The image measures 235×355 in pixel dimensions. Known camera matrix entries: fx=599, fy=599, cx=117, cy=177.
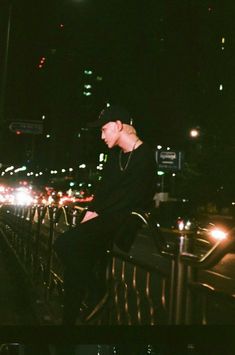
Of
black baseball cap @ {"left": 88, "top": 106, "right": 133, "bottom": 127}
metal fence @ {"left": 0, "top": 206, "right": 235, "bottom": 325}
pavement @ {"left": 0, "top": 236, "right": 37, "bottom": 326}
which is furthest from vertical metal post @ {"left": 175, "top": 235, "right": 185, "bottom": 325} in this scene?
pavement @ {"left": 0, "top": 236, "right": 37, "bottom": 326}

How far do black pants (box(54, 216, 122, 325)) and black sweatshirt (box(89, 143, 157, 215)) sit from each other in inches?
3.5

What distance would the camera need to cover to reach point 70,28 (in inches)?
2616

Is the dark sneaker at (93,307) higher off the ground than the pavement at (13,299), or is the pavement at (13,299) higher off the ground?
the dark sneaker at (93,307)

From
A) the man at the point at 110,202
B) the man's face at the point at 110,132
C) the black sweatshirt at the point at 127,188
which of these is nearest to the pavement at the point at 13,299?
the man at the point at 110,202

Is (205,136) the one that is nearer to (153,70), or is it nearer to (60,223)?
(153,70)

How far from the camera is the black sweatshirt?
13.6ft

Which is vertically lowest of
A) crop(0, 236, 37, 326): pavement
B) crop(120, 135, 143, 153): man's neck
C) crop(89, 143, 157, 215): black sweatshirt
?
crop(0, 236, 37, 326): pavement

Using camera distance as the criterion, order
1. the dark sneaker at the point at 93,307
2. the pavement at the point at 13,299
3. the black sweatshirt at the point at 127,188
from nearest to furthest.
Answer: the black sweatshirt at the point at 127,188 → the dark sneaker at the point at 93,307 → the pavement at the point at 13,299

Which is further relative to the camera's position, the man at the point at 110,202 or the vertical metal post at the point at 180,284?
the man at the point at 110,202

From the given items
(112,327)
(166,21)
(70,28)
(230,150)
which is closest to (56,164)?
(70,28)

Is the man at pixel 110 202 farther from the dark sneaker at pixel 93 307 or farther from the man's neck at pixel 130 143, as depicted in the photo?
the dark sneaker at pixel 93 307

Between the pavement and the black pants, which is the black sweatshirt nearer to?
the black pants

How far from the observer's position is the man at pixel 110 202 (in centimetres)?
416

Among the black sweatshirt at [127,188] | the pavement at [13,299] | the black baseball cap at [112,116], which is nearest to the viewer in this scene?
the black sweatshirt at [127,188]
